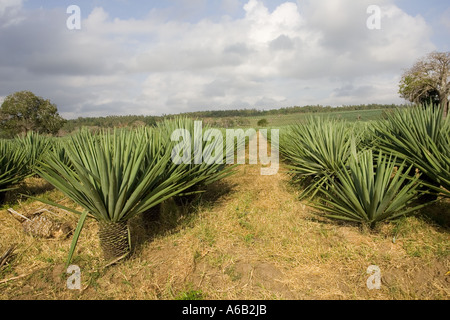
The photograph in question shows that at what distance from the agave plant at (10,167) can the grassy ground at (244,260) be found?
1.03 metres

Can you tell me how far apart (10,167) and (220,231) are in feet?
14.7

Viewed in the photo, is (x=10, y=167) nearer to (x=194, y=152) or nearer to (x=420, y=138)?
(x=194, y=152)

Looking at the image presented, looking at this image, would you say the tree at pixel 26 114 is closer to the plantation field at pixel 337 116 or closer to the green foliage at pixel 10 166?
the plantation field at pixel 337 116

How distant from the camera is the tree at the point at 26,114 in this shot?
3888 cm

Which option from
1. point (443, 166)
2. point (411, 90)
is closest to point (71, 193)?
point (443, 166)

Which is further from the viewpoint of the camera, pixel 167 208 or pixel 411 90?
pixel 411 90

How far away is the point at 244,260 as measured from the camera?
3072 mm

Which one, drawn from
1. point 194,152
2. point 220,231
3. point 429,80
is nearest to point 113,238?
point 220,231

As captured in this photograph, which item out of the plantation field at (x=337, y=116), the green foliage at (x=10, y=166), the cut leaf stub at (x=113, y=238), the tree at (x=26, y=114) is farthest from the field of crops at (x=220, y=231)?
the tree at (x=26, y=114)

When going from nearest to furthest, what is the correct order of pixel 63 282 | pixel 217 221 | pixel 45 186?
pixel 63 282
pixel 217 221
pixel 45 186
